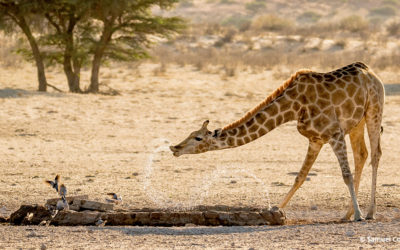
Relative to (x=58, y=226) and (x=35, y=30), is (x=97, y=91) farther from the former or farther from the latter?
(x=58, y=226)

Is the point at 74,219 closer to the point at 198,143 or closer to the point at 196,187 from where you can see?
the point at 198,143

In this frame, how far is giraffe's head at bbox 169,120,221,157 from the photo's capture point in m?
8.32

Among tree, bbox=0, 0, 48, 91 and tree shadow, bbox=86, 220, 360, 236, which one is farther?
tree, bbox=0, 0, 48, 91

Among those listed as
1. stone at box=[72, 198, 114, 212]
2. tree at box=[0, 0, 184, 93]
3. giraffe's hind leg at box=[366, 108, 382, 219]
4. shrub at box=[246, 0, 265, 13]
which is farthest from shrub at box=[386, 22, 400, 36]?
stone at box=[72, 198, 114, 212]

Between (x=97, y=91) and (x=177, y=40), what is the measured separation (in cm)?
1621

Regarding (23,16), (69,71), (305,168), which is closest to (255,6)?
(69,71)

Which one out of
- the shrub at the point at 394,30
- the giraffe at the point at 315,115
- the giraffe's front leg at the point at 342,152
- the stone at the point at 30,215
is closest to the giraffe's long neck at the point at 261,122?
the giraffe at the point at 315,115

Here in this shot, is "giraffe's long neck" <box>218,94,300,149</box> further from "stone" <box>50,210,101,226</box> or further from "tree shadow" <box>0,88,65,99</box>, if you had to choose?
"tree shadow" <box>0,88,65,99</box>

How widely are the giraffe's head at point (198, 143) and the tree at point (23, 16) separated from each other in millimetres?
14417

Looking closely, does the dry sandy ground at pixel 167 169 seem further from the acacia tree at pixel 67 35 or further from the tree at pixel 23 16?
the tree at pixel 23 16

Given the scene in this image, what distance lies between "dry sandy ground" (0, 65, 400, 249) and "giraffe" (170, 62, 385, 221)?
36.1 inches

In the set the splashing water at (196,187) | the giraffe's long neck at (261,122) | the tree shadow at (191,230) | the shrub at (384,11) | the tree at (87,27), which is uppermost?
the shrub at (384,11)

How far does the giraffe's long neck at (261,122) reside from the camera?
8.66m

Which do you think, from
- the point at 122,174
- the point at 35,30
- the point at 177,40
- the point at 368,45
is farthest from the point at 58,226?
the point at 177,40
